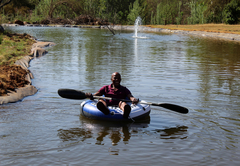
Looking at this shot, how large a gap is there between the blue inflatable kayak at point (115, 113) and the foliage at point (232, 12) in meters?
39.4

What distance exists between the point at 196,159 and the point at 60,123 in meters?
3.25

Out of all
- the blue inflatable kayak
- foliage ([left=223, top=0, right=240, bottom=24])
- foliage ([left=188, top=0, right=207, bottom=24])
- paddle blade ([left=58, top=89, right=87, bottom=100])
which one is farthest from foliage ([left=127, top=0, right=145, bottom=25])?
the blue inflatable kayak

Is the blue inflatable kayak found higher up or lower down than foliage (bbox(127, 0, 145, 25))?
lower down

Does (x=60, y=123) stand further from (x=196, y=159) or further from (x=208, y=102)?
(x=208, y=102)

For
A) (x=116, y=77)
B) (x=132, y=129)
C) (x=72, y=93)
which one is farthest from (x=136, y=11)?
(x=132, y=129)

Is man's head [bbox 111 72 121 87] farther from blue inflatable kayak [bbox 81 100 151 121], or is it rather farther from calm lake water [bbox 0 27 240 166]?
calm lake water [bbox 0 27 240 166]

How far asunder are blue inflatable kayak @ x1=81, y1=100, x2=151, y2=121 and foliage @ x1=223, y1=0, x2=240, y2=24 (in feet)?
129

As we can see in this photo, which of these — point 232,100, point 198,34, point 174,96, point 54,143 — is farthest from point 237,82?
point 198,34

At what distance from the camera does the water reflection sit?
6.36 m

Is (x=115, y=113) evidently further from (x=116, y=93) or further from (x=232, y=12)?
(x=232, y=12)

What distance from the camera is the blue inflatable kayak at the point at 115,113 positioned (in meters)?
7.12

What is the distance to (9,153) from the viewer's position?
5.43 metres

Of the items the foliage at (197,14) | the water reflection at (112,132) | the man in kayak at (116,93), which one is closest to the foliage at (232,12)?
the foliage at (197,14)

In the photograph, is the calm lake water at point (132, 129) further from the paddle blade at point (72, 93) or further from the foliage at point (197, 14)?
the foliage at point (197, 14)
